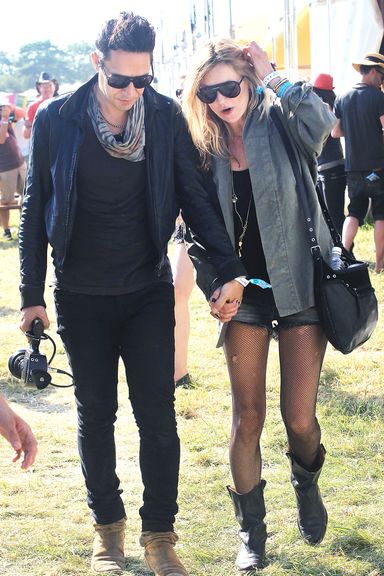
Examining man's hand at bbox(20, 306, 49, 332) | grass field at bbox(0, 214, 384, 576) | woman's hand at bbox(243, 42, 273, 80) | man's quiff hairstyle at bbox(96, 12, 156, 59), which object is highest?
man's quiff hairstyle at bbox(96, 12, 156, 59)

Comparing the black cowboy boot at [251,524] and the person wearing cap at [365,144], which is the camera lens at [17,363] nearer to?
the black cowboy boot at [251,524]

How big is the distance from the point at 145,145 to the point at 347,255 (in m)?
0.92

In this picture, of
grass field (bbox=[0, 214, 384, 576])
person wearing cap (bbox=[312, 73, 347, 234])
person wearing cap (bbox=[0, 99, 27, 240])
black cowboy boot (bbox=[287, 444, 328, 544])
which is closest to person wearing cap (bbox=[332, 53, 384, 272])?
person wearing cap (bbox=[312, 73, 347, 234])

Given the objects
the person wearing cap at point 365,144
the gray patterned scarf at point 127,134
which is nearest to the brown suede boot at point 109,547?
the gray patterned scarf at point 127,134

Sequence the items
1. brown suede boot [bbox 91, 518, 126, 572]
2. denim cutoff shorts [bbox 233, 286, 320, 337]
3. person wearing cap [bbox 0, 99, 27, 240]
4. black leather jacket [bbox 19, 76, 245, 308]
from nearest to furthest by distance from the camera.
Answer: black leather jacket [bbox 19, 76, 245, 308], denim cutoff shorts [bbox 233, 286, 320, 337], brown suede boot [bbox 91, 518, 126, 572], person wearing cap [bbox 0, 99, 27, 240]

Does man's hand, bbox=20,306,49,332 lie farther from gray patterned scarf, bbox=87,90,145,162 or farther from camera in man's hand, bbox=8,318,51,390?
gray patterned scarf, bbox=87,90,145,162

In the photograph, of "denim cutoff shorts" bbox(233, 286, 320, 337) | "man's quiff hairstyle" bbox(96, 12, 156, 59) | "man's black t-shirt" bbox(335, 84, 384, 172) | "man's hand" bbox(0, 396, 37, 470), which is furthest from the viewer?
"man's black t-shirt" bbox(335, 84, 384, 172)

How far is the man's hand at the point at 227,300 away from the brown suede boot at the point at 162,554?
87cm

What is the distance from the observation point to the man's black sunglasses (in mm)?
3402

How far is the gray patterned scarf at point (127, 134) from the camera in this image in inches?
136

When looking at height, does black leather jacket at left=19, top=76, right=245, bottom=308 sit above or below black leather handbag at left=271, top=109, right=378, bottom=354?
above

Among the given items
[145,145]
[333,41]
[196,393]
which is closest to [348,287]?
[145,145]

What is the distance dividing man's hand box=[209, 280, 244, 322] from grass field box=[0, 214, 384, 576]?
40.0 inches

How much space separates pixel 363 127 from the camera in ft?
33.1
